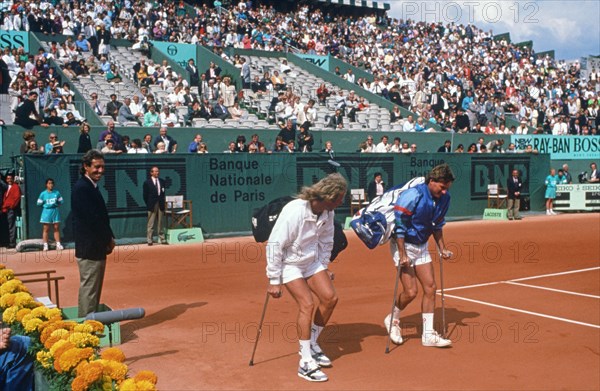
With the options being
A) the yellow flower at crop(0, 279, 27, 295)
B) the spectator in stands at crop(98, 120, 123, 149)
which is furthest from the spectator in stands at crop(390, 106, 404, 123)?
the yellow flower at crop(0, 279, 27, 295)

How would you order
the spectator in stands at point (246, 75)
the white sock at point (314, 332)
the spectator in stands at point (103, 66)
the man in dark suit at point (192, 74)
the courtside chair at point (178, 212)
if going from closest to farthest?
the white sock at point (314, 332), the courtside chair at point (178, 212), the spectator in stands at point (103, 66), the man in dark suit at point (192, 74), the spectator in stands at point (246, 75)

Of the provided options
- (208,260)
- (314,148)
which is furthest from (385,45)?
(208,260)

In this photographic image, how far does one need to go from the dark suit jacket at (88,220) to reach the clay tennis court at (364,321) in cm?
123

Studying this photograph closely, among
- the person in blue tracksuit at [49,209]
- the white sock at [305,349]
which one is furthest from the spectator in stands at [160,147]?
the white sock at [305,349]

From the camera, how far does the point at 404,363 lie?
7219 millimetres

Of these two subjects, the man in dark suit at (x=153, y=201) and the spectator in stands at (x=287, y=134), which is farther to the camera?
the spectator in stands at (x=287, y=134)

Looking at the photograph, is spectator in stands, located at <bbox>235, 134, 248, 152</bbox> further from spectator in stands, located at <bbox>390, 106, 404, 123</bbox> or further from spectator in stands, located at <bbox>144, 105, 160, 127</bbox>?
spectator in stands, located at <bbox>390, 106, 404, 123</bbox>

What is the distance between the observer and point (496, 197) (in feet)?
83.7

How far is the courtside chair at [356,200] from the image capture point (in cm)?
2217

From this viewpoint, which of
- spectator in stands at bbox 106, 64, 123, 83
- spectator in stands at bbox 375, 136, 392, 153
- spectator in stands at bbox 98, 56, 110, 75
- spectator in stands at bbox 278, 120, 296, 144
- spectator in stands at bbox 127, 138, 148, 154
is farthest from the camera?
spectator in stands at bbox 98, 56, 110, 75

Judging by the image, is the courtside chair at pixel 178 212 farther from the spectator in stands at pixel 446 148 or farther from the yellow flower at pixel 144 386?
the yellow flower at pixel 144 386

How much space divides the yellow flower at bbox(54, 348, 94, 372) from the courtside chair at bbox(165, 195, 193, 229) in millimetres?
14355

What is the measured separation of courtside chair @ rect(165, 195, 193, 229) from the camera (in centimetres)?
1847

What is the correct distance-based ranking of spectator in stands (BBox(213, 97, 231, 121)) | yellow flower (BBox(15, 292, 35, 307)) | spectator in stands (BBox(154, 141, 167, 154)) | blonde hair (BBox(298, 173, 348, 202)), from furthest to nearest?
spectator in stands (BBox(213, 97, 231, 121)) < spectator in stands (BBox(154, 141, 167, 154)) < blonde hair (BBox(298, 173, 348, 202)) < yellow flower (BBox(15, 292, 35, 307))
